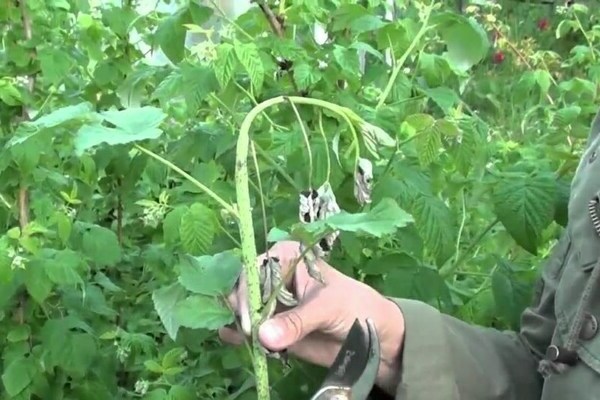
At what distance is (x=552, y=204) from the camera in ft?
3.04

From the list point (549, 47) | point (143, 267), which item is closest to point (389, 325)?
point (143, 267)

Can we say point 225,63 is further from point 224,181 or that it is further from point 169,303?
point 169,303

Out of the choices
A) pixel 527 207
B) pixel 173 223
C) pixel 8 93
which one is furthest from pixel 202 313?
pixel 8 93

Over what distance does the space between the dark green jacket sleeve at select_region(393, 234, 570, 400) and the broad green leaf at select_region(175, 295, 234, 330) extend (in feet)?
0.66

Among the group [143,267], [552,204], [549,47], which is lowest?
[549,47]

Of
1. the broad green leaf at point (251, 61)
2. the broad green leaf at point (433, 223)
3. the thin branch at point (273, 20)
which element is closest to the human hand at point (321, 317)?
the broad green leaf at point (433, 223)

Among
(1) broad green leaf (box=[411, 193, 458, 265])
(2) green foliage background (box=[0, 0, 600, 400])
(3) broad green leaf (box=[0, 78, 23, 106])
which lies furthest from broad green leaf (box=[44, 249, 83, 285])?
(1) broad green leaf (box=[411, 193, 458, 265])

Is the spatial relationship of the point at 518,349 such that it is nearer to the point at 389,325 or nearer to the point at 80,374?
the point at 389,325

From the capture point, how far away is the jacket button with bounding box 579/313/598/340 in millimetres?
768

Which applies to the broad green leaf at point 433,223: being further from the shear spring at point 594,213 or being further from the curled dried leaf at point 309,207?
the curled dried leaf at point 309,207

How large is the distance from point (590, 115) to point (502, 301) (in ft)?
1.00

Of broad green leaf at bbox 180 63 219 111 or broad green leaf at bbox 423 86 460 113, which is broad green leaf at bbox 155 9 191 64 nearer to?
broad green leaf at bbox 180 63 219 111

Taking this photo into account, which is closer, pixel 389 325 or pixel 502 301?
pixel 389 325

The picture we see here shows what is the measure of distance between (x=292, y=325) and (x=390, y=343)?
192mm
